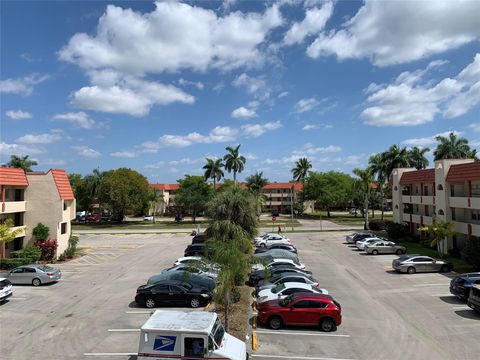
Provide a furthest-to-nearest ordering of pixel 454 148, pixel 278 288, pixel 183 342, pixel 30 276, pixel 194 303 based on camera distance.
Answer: pixel 454 148 → pixel 30 276 → pixel 278 288 → pixel 194 303 → pixel 183 342

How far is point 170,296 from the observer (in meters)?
20.7

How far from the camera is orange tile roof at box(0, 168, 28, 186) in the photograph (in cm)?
3253

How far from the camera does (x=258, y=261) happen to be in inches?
671

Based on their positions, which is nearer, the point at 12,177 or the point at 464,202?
the point at 12,177

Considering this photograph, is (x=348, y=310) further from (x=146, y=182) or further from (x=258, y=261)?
(x=146, y=182)

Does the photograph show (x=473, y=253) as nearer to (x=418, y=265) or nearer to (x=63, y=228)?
(x=418, y=265)

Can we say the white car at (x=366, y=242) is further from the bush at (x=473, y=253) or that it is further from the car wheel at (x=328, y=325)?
the car wheel at (x=328, y=325)

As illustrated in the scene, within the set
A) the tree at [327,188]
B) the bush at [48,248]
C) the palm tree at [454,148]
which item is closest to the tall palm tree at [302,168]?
the tree at [327,188]

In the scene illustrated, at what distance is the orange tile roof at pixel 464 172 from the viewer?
3275 centimetres

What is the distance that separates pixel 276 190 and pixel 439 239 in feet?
261

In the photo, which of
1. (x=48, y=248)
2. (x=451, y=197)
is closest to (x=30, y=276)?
(x=48, y=248)

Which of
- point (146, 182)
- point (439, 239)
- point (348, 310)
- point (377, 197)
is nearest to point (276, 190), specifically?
point (377, 197)

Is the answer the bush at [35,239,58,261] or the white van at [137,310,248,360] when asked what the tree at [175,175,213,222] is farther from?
the white van at [137,310,248,360]

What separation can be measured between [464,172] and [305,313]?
25.5 meters
